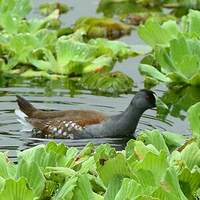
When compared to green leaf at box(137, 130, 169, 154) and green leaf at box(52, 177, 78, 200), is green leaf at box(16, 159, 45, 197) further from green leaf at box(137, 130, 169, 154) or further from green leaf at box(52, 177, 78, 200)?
green leaf at box(137, 130, 169, 154)

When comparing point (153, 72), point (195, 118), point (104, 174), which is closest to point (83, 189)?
point (104, 174)

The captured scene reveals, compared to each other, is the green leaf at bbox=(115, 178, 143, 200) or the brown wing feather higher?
the green leaf at bbox=(115, 178, 143, 200)

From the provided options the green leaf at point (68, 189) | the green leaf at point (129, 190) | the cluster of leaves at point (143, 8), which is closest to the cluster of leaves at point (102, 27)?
the cluster of leaves at point (143, 8)

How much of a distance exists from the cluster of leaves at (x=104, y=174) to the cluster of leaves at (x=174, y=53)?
135 inches

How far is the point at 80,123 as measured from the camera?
7871mm

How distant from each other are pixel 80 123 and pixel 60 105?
0.56 metres

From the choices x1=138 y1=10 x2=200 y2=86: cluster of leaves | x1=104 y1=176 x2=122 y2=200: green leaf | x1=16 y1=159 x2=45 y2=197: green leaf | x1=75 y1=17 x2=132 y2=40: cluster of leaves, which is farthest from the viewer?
x1=75 y1=17 x2=132 y2=40: cluster of leaves

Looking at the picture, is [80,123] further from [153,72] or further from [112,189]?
[112,189]

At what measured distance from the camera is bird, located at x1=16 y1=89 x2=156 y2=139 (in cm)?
784

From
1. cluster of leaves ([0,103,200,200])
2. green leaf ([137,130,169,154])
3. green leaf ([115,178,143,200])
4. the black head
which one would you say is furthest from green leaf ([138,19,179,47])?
green leaf ([115,178,143,200])

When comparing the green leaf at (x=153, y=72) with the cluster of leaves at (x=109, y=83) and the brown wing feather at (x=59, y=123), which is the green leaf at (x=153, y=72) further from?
the brown wing feather at (x=59, y=123)

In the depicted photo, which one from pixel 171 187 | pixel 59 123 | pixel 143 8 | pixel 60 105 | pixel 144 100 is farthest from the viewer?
pixel 143 8

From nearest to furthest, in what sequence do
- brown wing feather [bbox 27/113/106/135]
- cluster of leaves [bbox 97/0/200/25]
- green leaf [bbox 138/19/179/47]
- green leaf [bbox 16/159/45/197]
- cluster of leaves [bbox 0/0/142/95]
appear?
1. green leaf [bbox 16/159/45/197]
2. brown wing feather [bbox 27/113/106/135]
3. cluster of leaves [bbox 0/0/142/95]
4. green leaf [bbox 138/19/179/47]
5. cluster of leaves [bbox 97/0/200/25]

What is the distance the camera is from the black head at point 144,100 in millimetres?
8000
